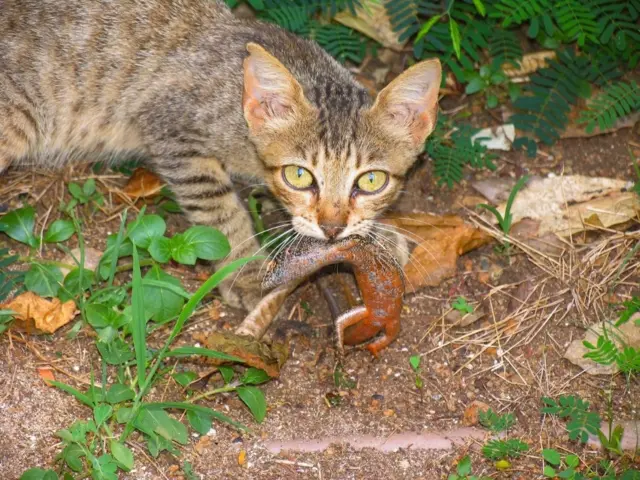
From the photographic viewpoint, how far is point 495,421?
4.02 m

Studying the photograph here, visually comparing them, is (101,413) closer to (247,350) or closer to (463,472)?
(247,350)

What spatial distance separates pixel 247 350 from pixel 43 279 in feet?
3.80

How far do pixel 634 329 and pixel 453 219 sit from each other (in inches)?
45.1

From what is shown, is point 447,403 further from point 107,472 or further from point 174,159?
point 174,159

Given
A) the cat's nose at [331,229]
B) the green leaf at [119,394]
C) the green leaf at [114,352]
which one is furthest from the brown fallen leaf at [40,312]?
the cat's nose at [331,229]

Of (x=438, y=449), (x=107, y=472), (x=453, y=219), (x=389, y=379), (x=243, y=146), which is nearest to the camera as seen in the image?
(x=107, y=472)

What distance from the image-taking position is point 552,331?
452 cm

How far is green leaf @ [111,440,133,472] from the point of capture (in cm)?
364

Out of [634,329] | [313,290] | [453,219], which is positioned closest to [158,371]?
[313,290]

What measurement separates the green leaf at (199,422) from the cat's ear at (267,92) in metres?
1.45

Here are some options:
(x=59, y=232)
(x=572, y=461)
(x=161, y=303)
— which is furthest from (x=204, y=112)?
(x=572, y=461)

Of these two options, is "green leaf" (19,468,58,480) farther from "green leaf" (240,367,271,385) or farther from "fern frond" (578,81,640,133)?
"fern frond" (578,81,640,133)

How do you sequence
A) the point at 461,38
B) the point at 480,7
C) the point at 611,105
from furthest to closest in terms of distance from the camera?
the point at 461,38, the point at 611,105, the point at 480,7

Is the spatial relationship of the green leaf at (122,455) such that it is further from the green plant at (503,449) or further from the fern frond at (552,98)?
the fern frond at (552,98)
